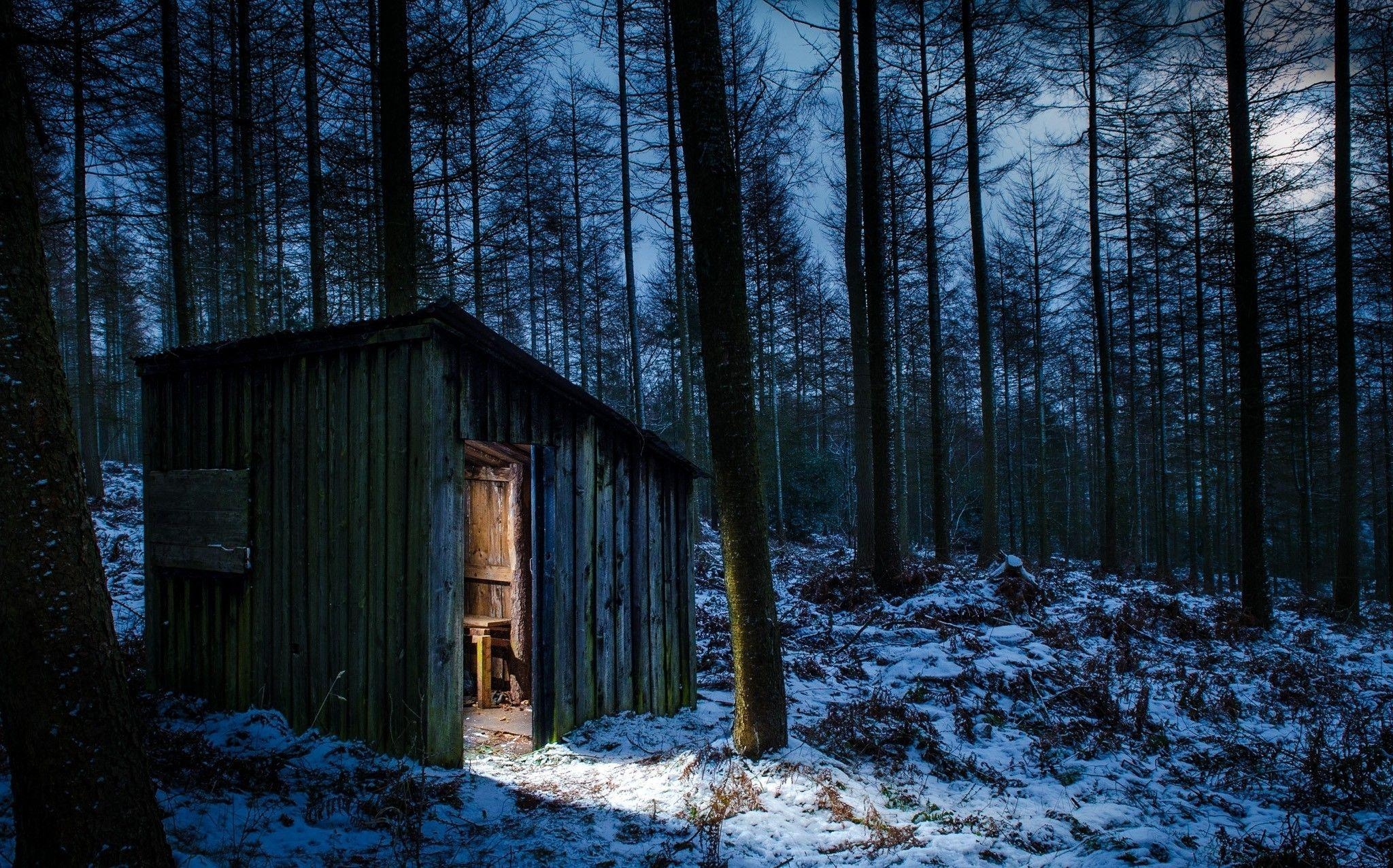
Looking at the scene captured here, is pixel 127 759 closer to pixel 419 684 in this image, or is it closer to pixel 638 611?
pixel 419 684

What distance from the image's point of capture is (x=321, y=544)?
5.45 m

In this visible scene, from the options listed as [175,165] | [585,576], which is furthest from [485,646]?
[175,165]

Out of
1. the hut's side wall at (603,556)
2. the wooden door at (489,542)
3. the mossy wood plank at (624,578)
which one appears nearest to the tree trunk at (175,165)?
the wooden door at (489,542)

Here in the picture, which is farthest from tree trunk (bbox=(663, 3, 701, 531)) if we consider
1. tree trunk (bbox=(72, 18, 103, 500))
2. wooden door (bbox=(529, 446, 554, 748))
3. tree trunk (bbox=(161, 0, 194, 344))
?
tree trunk (bbox=(72, 18, 103, 500))

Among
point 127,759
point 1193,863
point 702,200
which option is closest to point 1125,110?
point 702,200

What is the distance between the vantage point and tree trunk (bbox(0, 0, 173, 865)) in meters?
2.50

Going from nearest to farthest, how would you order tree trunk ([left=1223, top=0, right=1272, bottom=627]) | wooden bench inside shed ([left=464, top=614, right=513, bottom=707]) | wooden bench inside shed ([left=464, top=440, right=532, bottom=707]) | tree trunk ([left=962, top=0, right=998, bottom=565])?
1. wooden bench inside shed ([left=464, top=440, right=532, bottom=707])
2. wooden bench inside shed ([left=464, top=614, right=513, bottom=707])
3. tree trunk ([left=1223, top=0, right=1272, bottom=627])
4. tree trunk ([left=962, top=0, right=998, bottom=565])

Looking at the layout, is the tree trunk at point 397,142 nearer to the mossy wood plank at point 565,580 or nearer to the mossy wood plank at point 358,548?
the mossy wood plank at point 358,548

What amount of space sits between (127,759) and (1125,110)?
17.8 meters

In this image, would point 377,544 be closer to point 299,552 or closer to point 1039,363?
point 299,552

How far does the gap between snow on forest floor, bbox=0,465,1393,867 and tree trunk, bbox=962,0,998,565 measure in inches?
216

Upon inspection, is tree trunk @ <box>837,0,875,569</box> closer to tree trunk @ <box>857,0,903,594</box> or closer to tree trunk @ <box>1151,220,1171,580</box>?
tree trunk @ <box>857,0,903,594</box>

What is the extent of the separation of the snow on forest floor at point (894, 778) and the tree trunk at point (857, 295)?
372 cm

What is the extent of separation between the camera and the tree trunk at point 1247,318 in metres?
9.77
